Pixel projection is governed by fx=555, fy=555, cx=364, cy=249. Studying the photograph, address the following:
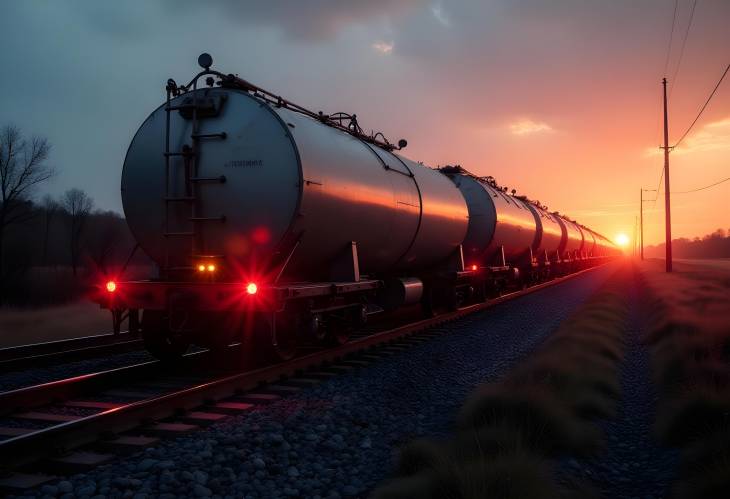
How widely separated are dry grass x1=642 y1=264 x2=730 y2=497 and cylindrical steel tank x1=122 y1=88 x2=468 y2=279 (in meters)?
4.92

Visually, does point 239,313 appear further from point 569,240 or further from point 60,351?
point 569,240

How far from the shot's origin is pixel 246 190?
7719 mm

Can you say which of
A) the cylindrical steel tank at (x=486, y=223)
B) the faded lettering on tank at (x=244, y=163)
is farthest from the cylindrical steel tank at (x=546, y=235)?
the faded lettering on tank at (x=244, y=163)

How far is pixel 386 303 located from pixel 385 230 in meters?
1.84

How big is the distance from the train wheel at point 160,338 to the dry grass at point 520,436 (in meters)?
4.91

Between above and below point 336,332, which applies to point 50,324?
below

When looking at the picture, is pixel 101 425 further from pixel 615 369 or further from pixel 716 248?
pixel 716 248

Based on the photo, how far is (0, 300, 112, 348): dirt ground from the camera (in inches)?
500

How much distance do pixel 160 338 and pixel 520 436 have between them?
600 centimetres

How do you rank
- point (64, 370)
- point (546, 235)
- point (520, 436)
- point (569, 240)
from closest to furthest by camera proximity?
point (520, 436), point (64, 370), point (546, 235), point (569, 240)

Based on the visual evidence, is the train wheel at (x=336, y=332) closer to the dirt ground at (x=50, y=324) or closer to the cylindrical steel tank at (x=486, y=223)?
the dirt ground at (x=50, y=324)

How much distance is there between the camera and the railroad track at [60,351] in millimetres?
8469

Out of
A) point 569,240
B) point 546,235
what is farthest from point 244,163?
point 569,240

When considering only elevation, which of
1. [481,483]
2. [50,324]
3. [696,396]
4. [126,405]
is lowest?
[50,324]
